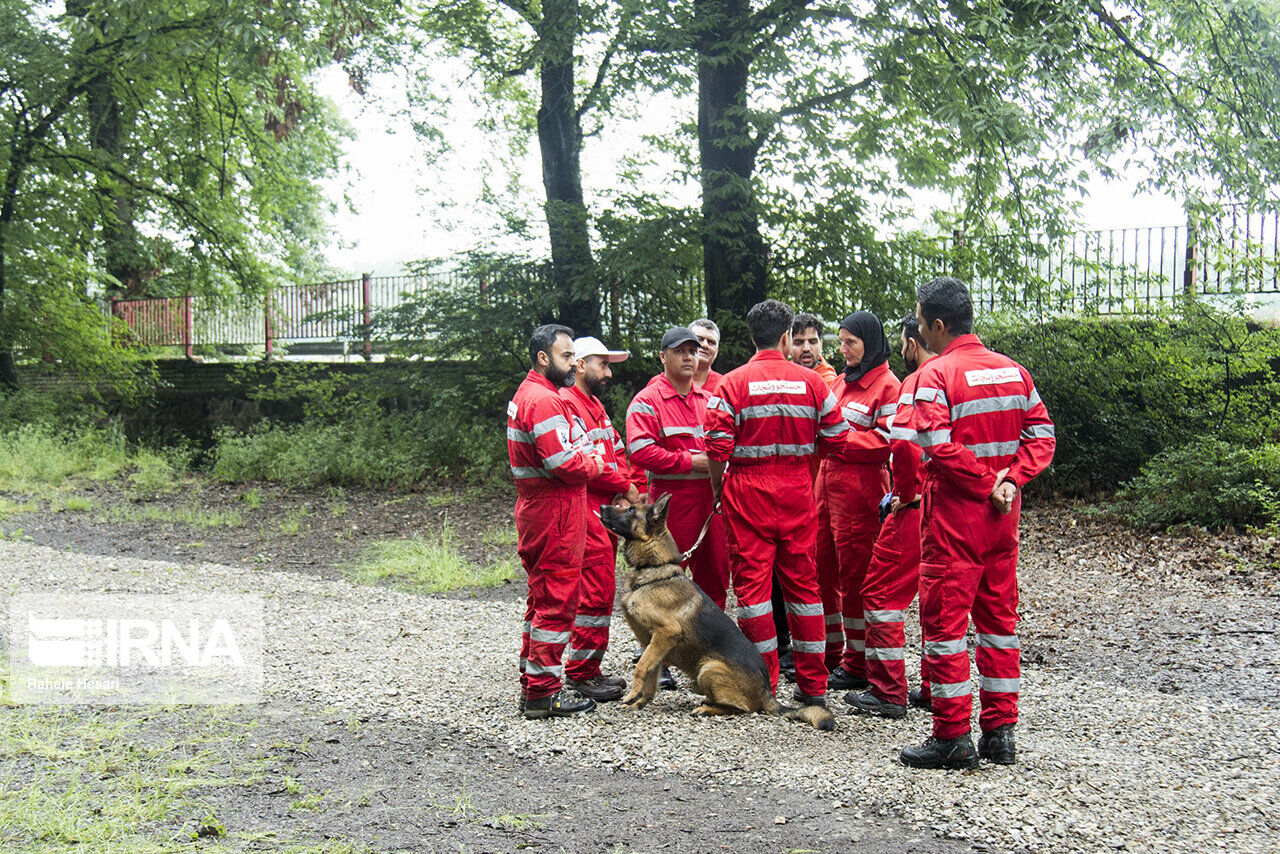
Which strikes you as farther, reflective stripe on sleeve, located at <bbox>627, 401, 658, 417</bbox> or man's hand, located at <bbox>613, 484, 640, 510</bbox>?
reflective stripe on sleeve, located at <bbox>627, 401, 658, 417</bbox>

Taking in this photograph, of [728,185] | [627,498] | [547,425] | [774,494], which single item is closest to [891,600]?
[774,494]

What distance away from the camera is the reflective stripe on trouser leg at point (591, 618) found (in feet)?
19.0

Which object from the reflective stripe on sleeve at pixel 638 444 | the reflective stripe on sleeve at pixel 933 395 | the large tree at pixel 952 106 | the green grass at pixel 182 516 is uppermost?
the large tree at pixel 952 106

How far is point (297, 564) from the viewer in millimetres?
10641

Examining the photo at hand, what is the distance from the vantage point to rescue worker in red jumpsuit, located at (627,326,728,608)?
19.2 feet

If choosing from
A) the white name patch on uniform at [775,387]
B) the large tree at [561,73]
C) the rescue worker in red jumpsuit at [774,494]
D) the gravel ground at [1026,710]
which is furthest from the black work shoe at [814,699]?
the large tree at [561,73]

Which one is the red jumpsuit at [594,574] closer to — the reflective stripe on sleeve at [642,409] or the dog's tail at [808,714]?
the reflective stripe on sleeve at [642,409]

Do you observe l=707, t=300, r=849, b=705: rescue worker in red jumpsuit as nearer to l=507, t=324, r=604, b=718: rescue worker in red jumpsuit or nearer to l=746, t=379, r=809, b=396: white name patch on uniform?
l=746, t=379, r=809, b=396: white name patch on uniform

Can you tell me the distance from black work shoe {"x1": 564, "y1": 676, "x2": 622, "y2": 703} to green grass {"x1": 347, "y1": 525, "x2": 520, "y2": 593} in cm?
371

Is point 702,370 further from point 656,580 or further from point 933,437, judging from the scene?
point 933,437

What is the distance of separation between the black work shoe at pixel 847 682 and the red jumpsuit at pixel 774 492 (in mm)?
689

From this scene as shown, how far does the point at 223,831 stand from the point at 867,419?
149 inches

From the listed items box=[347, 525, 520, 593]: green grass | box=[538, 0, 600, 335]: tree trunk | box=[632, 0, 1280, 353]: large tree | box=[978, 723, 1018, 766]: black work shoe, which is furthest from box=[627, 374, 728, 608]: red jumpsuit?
box=[538, 0, 600, 335]: tree trunk

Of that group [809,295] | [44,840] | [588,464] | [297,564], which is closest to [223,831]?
[44,840]
